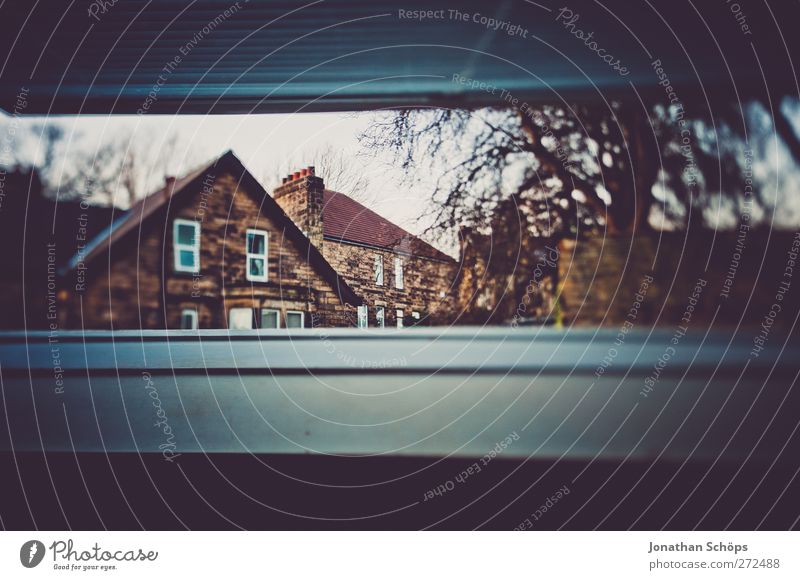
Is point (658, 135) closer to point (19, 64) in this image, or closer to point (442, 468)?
point (442, 468)

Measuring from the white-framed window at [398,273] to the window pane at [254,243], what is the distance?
857 millimetres

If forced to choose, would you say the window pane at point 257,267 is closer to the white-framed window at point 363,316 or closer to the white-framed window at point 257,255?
the white-framed window at point 257,255

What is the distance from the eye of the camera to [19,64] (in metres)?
3.06

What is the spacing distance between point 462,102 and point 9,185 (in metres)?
2.67

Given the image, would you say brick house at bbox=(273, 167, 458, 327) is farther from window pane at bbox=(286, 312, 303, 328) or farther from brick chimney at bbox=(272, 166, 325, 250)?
window pane at bbox=(286, 312, 303, 328)

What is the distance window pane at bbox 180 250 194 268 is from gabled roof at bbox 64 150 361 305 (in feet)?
0.93

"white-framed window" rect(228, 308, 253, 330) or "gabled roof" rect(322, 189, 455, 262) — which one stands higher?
"gabled roof" rect(322, 189, 455, 262)

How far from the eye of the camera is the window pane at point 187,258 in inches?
118

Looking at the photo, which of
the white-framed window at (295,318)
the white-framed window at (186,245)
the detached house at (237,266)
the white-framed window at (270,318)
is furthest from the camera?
the white-framed window at (186,245)

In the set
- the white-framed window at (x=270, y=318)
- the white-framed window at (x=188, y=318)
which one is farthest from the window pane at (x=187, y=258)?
the white-framed window at (x=270, y=318)

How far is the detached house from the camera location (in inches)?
102

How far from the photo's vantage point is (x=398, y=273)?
2541 mm

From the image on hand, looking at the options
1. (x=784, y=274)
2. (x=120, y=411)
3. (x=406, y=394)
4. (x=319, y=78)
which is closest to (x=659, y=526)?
(x=406, y=394)

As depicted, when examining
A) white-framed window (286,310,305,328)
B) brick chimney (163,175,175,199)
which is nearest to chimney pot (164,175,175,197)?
brick chimney (163,175,175,199)
